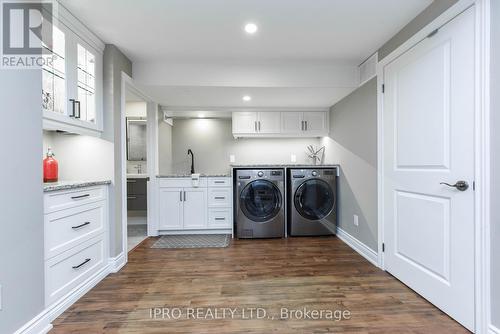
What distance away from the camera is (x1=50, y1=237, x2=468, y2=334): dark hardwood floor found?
1.50 meters

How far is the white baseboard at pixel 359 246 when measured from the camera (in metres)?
2.43

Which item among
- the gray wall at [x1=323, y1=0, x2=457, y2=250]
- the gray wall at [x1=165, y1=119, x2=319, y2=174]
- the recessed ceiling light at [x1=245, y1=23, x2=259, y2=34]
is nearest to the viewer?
the recessed ceiling light at [x1=245, y1=23, x2=259, y2=34]

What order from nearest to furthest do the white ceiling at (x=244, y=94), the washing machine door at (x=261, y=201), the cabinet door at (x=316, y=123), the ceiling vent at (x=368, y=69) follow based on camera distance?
the ceiling vent at (x=368, y=69), the white ceiling at (x=244, y=94), the washing machine door at (x=261, y=201), the cabinet door at (x=316, y=123)

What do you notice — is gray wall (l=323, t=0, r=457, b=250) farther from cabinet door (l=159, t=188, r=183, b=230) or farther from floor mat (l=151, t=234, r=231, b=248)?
cabinet door (l=159, t=188, r=183, b=230)

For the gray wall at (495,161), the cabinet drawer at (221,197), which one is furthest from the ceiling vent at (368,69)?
the cabinet drawer at (221,197)

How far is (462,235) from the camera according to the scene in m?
1.48

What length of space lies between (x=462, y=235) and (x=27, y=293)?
2.60 metres

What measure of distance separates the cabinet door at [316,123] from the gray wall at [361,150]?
33cm

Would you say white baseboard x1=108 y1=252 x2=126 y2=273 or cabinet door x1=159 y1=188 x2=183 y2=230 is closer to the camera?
white baseboard x1=108 y1=252 x2=126 y2=273

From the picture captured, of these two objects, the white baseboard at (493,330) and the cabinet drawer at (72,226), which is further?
the cabinet drawer at (72,226)

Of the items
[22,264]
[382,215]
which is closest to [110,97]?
[22,264]

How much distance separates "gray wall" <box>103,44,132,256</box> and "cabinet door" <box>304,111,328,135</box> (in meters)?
2.66

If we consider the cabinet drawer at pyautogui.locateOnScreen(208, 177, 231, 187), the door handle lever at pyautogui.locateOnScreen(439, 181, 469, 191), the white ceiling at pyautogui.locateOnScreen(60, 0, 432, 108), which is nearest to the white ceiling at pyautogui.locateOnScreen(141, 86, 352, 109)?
the white ceiling at pyautogui.locateOnScreen(60, 0, 432, 108)

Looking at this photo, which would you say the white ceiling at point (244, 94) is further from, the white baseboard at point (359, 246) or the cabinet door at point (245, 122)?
the white baseboard at point (359, 246)
